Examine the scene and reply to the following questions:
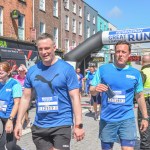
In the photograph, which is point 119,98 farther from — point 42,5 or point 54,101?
point 42,5

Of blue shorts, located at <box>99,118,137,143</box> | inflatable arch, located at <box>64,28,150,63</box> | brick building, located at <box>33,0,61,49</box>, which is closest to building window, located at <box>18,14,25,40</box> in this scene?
brick building, located at <box>33,0,61,49</box>

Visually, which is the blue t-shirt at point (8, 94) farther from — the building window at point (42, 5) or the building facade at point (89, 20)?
the building facade at point (89, 20)

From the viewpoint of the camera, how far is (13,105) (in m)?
5.12

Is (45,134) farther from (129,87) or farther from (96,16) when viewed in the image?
(96,16)

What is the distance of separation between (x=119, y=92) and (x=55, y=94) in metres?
1.03

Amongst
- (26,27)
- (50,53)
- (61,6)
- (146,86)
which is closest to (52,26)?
(61,6)

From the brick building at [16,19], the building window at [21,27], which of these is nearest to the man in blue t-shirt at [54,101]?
the brick building at [16,19]

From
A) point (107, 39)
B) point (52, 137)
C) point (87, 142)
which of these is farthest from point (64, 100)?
point (107, 39)

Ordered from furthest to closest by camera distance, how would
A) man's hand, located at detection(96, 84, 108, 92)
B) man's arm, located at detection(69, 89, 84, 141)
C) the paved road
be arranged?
the paved road, man's hand, located at detection(96, 84, 108, 92), man's arm, located at detection(69, 89, 84, 141)

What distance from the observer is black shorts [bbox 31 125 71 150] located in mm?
3900

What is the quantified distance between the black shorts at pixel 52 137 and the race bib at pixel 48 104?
20 centimetres

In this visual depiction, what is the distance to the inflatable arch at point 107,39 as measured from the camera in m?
13.4

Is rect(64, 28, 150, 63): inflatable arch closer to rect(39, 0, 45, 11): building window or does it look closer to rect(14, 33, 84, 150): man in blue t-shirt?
rect(14, 33, 84, 150): man in blue t-shirt

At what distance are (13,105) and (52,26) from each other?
85.6ft
